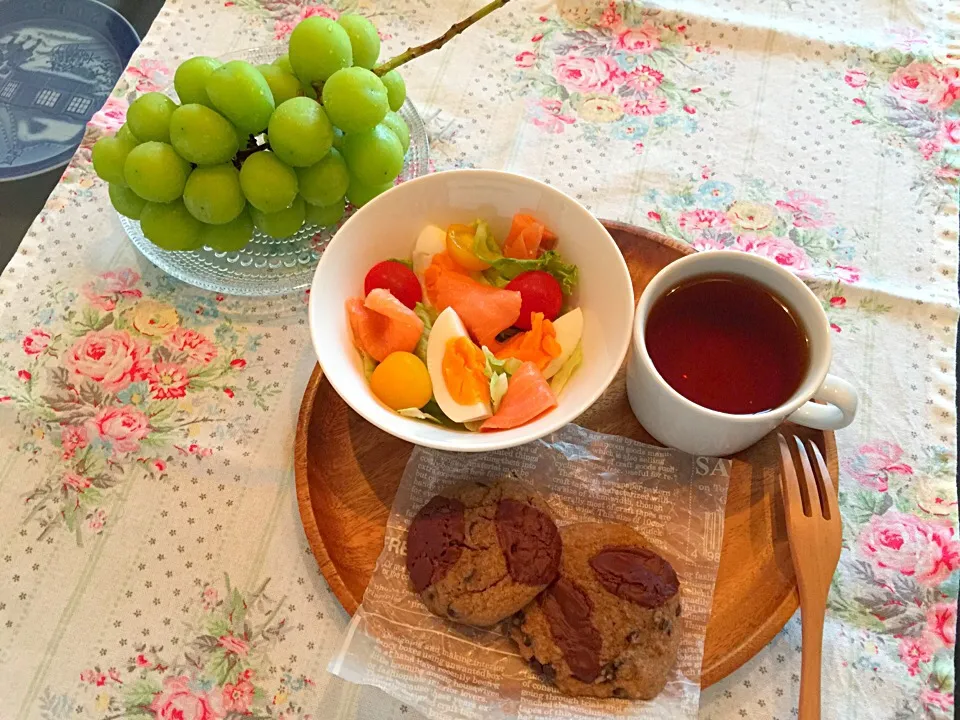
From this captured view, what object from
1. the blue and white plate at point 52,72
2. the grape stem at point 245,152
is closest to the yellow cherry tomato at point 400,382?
the grape stem at point 245,152

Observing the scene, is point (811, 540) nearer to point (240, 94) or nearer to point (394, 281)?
point (394, 281)

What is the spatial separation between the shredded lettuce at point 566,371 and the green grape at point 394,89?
43cm

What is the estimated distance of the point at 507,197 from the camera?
2.92ft

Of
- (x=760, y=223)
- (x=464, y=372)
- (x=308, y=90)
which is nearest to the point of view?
(x=464, y=372)

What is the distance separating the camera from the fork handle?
719mm

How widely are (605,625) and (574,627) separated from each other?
3cm

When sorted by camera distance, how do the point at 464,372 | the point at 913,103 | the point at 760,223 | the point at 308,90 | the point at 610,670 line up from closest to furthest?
1. the point at 610,670
2. the point at 464,372
3. the point at 308,90
4. the point at 760,223
5. the point at 913,103

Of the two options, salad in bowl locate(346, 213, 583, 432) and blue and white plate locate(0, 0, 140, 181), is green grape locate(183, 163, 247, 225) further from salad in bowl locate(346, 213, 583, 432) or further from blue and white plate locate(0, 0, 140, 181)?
blue and white plate locate(0, 0, 140, 181)

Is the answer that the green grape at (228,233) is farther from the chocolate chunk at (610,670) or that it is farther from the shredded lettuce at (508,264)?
the chocolate chunk at (610,670)

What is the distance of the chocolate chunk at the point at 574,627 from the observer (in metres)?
0.71

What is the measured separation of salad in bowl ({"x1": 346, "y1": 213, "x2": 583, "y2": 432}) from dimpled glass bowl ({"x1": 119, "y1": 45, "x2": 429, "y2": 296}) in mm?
171

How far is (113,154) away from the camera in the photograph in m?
0.90

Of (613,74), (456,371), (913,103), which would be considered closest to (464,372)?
(456,371)

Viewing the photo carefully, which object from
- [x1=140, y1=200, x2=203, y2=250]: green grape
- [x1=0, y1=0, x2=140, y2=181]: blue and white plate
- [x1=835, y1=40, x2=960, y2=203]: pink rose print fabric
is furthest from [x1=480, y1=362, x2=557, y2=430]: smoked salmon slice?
[x1=0, y1=0, x2=140, y2=181]: blue and white plate
